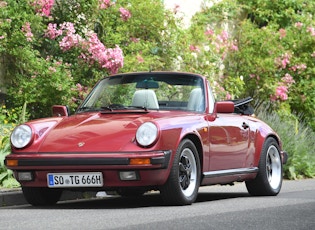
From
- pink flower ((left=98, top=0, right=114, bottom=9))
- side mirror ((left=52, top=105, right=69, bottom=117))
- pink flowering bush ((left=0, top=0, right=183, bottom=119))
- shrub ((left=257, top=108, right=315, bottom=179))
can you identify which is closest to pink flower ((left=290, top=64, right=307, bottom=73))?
shrub ((left=257, top=108, right=315, bottom=179))

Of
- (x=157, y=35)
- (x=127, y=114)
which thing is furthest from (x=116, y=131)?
(x=157, y=35)

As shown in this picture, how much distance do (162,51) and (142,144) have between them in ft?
32.7

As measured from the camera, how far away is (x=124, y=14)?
60.1 feet

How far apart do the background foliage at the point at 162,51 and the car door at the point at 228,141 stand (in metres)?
2.71

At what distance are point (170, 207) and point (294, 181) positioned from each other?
285 inches

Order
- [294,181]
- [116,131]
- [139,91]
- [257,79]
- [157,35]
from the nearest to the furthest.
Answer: [116,131] < [139,91] < [294,181] < [157,35] < [257,79]

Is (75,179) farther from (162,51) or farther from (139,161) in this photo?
(162,51)

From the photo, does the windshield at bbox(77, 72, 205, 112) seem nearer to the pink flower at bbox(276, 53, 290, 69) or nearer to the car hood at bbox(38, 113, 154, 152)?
the car hood at bbox(38, 113, 154, 152)

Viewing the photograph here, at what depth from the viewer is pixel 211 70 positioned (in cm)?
2094

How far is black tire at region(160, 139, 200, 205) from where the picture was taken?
1030 centimetres

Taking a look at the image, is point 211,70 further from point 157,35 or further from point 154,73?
point 154,73

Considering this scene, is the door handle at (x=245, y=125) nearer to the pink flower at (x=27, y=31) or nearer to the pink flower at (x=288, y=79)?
the pink flower at (x=27, y=31)

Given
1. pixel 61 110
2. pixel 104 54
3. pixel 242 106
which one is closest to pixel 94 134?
pixel 61 110

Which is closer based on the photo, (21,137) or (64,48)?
(21,137)
